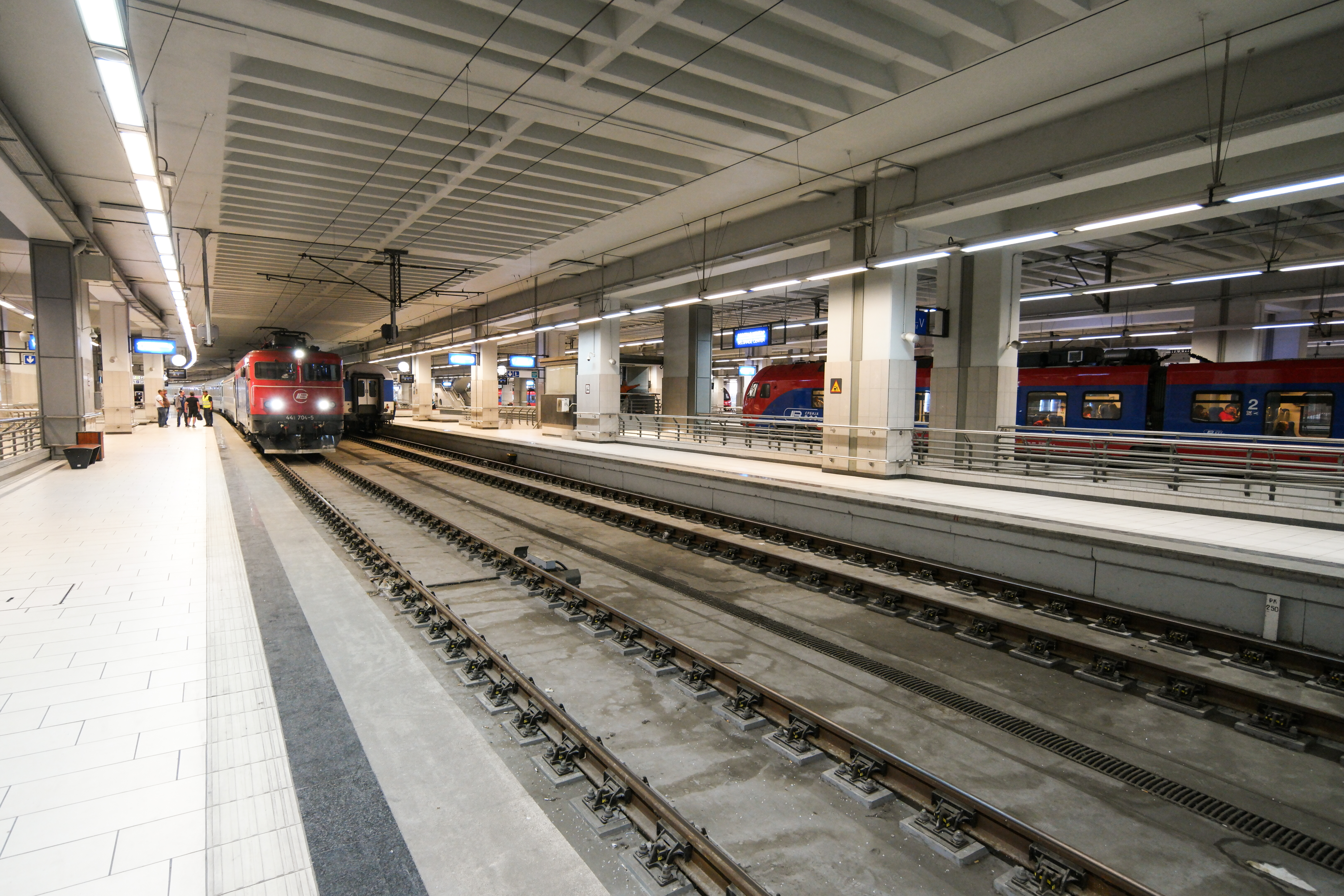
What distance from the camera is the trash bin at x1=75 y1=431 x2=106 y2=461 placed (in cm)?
1469

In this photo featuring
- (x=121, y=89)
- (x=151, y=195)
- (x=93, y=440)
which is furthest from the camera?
(x=93, y=440)

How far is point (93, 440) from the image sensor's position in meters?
14.9

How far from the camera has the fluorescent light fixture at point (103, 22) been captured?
3844mm

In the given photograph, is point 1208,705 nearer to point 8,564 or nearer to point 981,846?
point 981,846

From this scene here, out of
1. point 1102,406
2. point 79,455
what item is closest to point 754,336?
point 1102,406

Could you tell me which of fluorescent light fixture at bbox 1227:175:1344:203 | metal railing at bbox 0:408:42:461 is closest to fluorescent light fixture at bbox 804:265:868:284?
Result: fluorescent light fixture at bbox 1227:175:1344:203

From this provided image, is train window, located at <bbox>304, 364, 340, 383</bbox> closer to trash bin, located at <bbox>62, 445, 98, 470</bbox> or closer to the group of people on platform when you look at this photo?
trash bin, located at <bbox>62, 445, 98, 470</bbox>

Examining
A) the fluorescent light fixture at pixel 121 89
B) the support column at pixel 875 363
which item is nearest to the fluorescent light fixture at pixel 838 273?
the support column at pixel 875 363

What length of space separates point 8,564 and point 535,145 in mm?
8321

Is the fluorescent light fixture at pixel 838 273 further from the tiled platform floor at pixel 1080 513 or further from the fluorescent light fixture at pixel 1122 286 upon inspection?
the fluorescent light fixture at pixel 1122 286

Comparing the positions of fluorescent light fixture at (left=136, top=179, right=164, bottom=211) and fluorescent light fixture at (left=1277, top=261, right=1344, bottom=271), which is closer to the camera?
fluorescent light fixture at (left=136, top=179, right=164, bottom=211)

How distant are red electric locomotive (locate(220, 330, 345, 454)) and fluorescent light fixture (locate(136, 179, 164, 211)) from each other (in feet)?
41.4

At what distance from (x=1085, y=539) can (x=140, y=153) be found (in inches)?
400

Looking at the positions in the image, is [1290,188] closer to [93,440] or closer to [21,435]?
[93,440]
